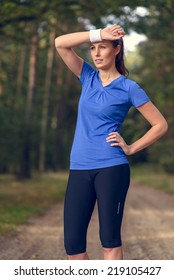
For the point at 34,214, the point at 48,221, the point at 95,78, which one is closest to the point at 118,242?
the point at 95,78

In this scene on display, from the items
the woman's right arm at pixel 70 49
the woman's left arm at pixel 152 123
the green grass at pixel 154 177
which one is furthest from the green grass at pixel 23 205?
the woman's left arm at pixel 152 123

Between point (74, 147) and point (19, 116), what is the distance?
96.9ft

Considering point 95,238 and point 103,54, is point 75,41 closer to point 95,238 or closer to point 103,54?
point 103,54

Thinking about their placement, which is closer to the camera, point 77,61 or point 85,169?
point 85,169

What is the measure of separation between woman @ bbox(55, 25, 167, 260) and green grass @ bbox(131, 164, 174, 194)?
2238 cm

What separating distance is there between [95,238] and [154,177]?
29250 millimetres

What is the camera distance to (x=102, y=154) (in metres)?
4.25

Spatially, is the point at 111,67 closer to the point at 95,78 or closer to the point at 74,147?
the point at 95,78

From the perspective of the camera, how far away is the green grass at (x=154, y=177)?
30.2 m

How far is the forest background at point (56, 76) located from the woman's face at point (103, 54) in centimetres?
1052

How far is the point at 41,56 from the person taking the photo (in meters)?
51.0

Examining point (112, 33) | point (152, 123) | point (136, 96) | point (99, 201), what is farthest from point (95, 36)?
point (99, 201)

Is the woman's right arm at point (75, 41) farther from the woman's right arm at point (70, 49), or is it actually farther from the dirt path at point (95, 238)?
the dirt path at point (95, 238)
